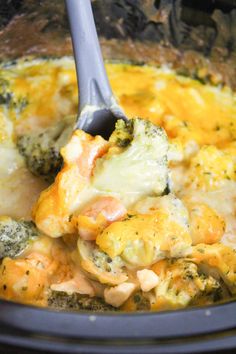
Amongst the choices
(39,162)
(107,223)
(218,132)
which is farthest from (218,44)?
(107,223)

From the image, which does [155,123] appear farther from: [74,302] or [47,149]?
[74,302]

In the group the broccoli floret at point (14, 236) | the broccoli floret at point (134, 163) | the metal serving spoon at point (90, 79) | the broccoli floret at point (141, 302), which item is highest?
the metal serving spoon at point (90, 79)

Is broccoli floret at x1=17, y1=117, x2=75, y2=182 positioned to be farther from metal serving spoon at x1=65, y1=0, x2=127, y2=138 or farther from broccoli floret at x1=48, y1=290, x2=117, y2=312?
broccoli floret at x1=48, y1=290, x2=117, y2=312

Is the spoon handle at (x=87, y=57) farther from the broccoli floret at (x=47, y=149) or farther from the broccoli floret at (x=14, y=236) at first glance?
the broccoli floret at (x=14, y=236)

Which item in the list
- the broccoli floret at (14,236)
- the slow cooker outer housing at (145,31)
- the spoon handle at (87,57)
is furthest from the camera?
the slow cooker outer housing at (145,31)

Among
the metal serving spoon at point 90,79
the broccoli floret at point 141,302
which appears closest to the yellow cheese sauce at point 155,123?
the broccoli floret at point 141,302

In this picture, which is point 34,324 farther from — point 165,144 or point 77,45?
point 77,45

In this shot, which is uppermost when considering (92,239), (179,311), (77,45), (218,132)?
(77,45)
